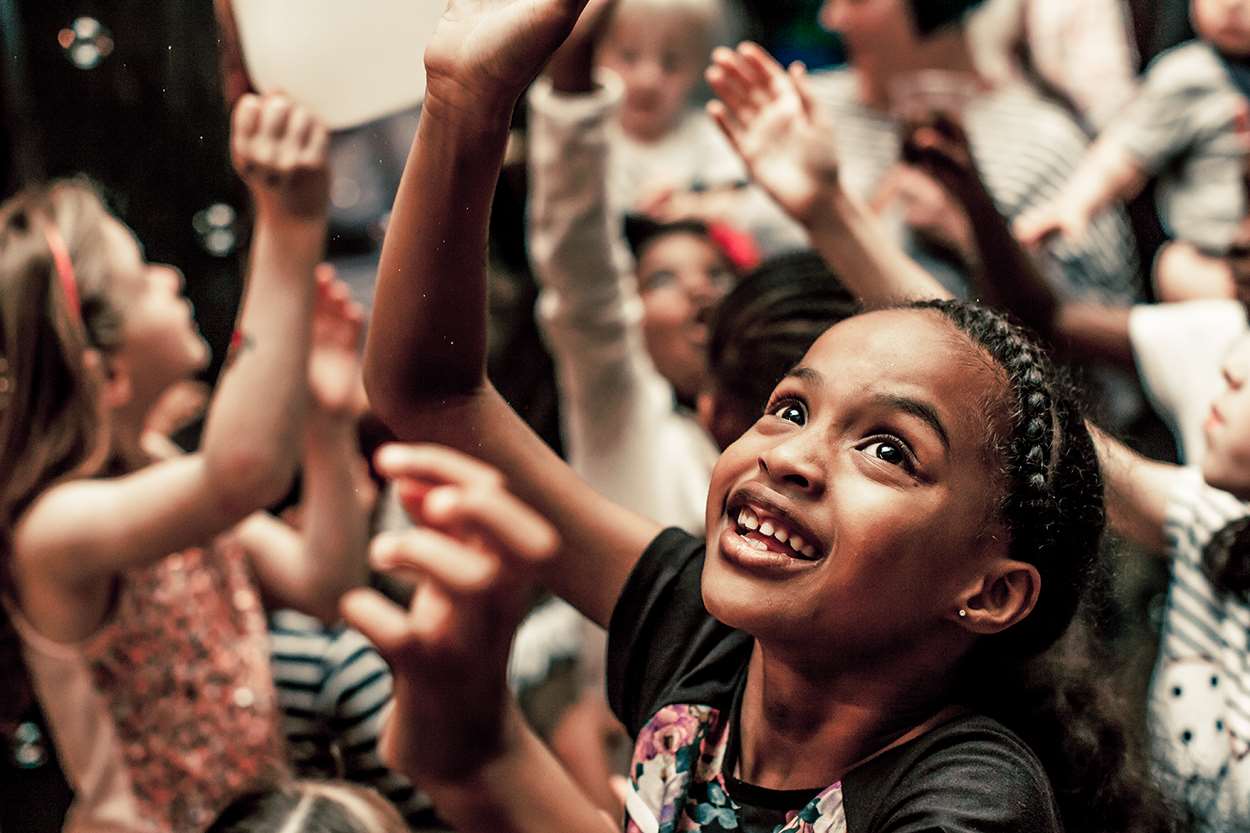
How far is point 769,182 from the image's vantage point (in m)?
0.81

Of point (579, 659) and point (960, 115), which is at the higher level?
point (579, 659)

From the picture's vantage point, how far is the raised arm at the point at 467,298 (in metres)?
0.50

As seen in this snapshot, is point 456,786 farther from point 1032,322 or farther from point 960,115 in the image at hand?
point 960,115

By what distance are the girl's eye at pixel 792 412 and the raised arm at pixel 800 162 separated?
245 millimetres

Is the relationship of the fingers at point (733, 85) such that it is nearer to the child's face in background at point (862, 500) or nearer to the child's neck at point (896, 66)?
the child's face in background at point (862, 500)

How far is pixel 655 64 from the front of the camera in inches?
61.1

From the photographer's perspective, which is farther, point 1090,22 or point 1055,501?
point 1090,22

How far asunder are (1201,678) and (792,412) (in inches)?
11.4

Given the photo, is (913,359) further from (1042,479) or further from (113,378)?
(113,378)

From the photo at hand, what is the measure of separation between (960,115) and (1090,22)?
0.17m

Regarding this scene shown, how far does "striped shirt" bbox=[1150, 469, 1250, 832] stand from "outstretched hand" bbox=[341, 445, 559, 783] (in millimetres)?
307

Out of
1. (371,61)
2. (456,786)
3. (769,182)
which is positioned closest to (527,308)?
(769,182)

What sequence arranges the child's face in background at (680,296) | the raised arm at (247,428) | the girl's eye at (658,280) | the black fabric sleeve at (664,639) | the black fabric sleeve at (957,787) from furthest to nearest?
the girl's eye at (658,280) → the child's face in background at (680,296) → the raised arm at (247,428) → the black fabric sleeve at (664,639) → the black fabric sleeve at (957,787)

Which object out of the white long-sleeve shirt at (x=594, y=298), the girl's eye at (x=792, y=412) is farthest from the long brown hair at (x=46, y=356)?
the girl's eye at (x=792, y=412)
